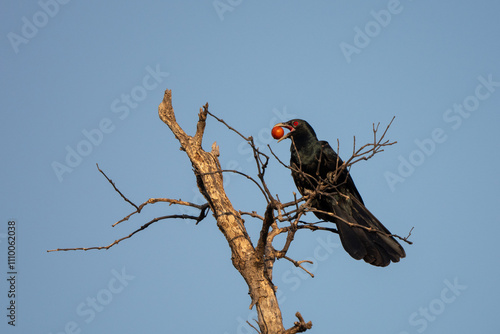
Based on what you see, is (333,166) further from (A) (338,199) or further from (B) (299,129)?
(B) (299,129)

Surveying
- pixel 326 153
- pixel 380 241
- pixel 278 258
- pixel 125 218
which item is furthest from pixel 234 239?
pixel 326 153

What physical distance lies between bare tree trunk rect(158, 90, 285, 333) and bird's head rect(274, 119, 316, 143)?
151 cm


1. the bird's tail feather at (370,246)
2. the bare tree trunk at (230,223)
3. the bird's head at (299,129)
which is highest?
the bird's head at (299,129)

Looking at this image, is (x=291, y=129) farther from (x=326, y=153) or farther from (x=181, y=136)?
(x=181, y=136)

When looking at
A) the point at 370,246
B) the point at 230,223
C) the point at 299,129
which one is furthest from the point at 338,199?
the point at 230,223

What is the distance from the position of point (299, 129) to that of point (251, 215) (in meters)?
1.84

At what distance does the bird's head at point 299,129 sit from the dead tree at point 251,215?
148 cm

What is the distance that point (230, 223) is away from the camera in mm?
4035

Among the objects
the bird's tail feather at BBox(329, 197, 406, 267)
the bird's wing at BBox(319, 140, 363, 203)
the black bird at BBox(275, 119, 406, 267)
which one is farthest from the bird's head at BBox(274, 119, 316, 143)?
the bird's tail feather at BBox(329, 197, 406, 267)

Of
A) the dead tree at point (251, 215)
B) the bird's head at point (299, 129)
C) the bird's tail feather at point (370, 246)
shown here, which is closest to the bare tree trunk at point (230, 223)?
the dead tree at point (251, 215)

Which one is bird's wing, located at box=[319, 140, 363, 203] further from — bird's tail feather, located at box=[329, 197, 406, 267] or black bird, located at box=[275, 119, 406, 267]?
bird's tail feather, located at box=[329, 197, 406, 267]

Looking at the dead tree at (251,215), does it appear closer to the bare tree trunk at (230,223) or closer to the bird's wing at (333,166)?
the bare tree trunk at (230,223)

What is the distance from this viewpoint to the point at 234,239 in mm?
3967

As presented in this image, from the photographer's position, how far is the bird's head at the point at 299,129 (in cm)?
583
